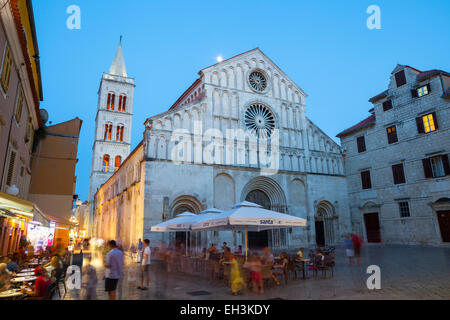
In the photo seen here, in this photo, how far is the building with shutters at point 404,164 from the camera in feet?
69.9

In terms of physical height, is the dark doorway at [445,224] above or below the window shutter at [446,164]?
below

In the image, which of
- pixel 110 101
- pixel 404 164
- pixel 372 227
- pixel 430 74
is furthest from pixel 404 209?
pixel 110 101

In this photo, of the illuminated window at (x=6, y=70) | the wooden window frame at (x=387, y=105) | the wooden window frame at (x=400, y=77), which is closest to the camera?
the illuminated window at (x=6, y=70)

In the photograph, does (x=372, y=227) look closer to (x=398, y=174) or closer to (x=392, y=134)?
(x=398, y=174)

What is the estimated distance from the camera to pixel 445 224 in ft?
67.7

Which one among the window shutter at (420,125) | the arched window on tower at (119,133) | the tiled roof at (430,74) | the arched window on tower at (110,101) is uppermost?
the arched window on tower at (110,101)

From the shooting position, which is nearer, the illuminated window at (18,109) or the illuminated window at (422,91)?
the illuminated window at (18,109)

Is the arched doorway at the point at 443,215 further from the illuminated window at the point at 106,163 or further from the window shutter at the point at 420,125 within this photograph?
the illuminated window at the point at 106,163

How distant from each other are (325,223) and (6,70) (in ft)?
85.4

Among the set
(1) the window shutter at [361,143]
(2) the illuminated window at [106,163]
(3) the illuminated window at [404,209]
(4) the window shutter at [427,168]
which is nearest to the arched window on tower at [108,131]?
(2) the illuminated window at [106,163]

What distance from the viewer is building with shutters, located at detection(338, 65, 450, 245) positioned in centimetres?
2131

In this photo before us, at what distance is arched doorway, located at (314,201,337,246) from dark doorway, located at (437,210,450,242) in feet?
A: 26.8

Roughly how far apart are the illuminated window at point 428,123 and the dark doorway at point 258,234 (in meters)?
14.1
